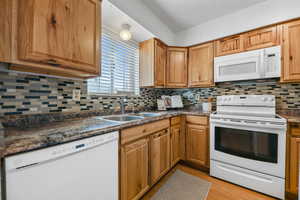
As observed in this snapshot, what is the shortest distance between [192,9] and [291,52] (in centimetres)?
155

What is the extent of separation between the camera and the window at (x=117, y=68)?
1740 mm

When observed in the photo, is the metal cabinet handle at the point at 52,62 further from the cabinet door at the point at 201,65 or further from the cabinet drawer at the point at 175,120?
the cabinet door at the point at 201,65

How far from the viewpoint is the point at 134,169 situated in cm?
129

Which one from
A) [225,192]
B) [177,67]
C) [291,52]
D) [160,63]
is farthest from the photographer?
[177,67]

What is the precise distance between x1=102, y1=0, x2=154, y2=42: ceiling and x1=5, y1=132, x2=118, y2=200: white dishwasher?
1431mm

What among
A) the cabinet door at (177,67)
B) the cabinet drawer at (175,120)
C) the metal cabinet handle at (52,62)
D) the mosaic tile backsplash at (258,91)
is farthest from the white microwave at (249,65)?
the metal cabinet handle at (52,62)

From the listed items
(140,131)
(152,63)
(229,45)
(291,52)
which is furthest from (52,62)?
(291,52)

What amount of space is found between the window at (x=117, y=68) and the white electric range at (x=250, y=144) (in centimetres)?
145

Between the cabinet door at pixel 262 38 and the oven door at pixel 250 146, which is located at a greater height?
the cabinet door at pixel 262 38

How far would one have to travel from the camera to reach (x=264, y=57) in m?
1.82

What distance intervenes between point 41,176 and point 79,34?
42.7 inches

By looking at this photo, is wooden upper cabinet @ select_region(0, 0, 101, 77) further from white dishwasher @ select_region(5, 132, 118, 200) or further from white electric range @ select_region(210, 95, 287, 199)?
white electric range @ select_region(210, 95, 287, 199)

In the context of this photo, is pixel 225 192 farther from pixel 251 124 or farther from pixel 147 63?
pixel 147 63

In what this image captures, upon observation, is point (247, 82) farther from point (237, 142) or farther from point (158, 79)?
point (158, 79)
